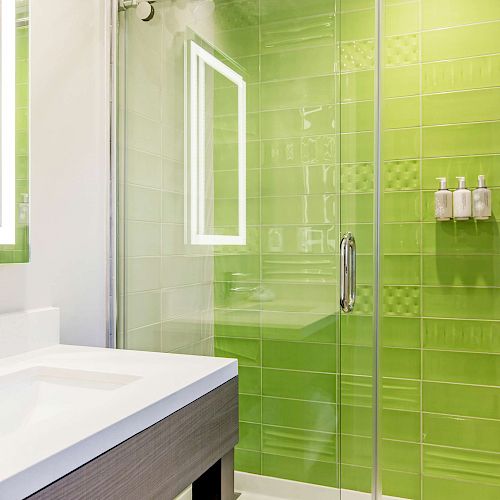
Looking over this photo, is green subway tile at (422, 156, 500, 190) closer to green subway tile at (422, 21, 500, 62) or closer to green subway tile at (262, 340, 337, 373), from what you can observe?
green subway tile at (422, 21, 500, 62)

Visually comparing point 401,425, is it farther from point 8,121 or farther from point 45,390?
point 8,121

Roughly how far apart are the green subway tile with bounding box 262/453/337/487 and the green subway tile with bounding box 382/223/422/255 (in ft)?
3.16

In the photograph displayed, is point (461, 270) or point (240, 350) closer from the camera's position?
point (240, 350)

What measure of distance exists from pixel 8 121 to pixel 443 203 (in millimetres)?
1549

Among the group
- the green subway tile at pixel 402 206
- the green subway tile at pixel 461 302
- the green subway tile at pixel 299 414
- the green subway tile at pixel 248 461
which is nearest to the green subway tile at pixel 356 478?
the green subway tile at pixel 299 414

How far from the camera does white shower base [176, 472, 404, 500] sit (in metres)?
1.54

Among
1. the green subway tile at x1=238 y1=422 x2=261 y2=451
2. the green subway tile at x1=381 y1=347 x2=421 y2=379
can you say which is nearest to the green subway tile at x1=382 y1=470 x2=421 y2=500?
the green subway tile at x1=381 y1=347 x2=421 y2=379

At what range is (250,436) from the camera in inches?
62.2

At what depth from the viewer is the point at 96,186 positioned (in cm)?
169

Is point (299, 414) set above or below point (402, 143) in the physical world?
below

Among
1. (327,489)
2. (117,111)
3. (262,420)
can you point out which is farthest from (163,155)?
(327,489)

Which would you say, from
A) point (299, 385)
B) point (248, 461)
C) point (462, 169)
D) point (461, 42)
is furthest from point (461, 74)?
point (248, 461)

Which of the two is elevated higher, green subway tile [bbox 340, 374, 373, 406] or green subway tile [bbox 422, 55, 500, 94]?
green subway tile [bbox 422, 55, 500, 94]

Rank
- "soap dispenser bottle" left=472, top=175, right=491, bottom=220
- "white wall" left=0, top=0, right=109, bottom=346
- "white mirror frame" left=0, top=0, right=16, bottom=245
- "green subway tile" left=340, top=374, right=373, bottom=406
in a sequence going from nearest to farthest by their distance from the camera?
"white mirror frame" left=0, top=0, right=16, bottom=245, "white wall" left=0, top=0, right=109, bottom=346, "green subway tile" left=340, top=374, right=373, bottom=406, "soap dispenser bottle" left=472, top=175, right=491, bottom=220
